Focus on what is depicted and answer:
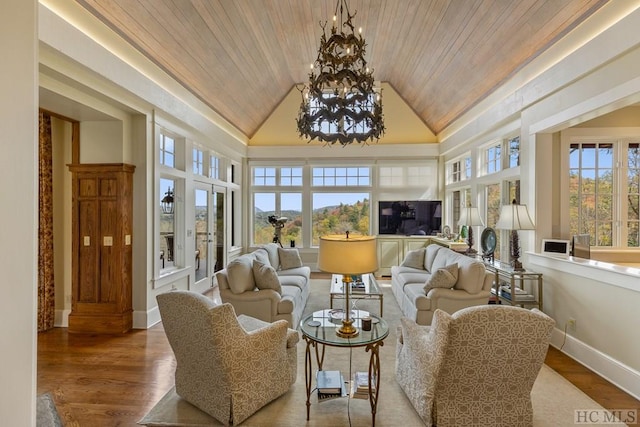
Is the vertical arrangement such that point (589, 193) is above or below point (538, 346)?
above

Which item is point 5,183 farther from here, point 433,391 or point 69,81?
point 69,81

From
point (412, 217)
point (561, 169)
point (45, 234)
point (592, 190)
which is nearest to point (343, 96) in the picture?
point (561, 169)

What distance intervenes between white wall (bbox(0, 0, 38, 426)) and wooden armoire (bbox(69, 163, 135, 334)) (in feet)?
11.1

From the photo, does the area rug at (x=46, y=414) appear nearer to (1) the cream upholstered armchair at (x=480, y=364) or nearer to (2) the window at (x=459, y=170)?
(1) the cream upholstered armchair at (x=480, y=364)

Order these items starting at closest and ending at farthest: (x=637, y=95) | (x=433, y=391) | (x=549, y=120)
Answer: (x=433, y=391)
(x=637, y=95)
(x=549, y=120)

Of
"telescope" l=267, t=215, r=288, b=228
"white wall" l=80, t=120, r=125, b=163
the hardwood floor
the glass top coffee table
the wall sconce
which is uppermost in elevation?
"white wall" l=80, t=120, r=125, b=163

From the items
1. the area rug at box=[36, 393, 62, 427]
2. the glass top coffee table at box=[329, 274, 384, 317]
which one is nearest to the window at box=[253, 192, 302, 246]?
the glass top coffee table at box=[329, 274, 384, 317]

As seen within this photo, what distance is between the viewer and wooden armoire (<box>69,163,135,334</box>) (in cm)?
404

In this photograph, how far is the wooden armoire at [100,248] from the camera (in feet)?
13.2

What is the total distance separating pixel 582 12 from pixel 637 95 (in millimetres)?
1053

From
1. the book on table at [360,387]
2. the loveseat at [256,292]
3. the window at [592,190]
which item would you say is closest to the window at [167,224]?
the loveseat at [256,292]

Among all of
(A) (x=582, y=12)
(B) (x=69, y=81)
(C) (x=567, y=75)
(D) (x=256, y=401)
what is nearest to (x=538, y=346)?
(D) (x=256, y=401)

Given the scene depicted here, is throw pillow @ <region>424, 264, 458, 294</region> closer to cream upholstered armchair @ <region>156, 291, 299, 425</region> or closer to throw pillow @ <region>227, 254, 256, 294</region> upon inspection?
cream upholstered armchair @ <region>156, 291, 299, 425</region>

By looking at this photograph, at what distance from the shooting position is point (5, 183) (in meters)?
0.94
